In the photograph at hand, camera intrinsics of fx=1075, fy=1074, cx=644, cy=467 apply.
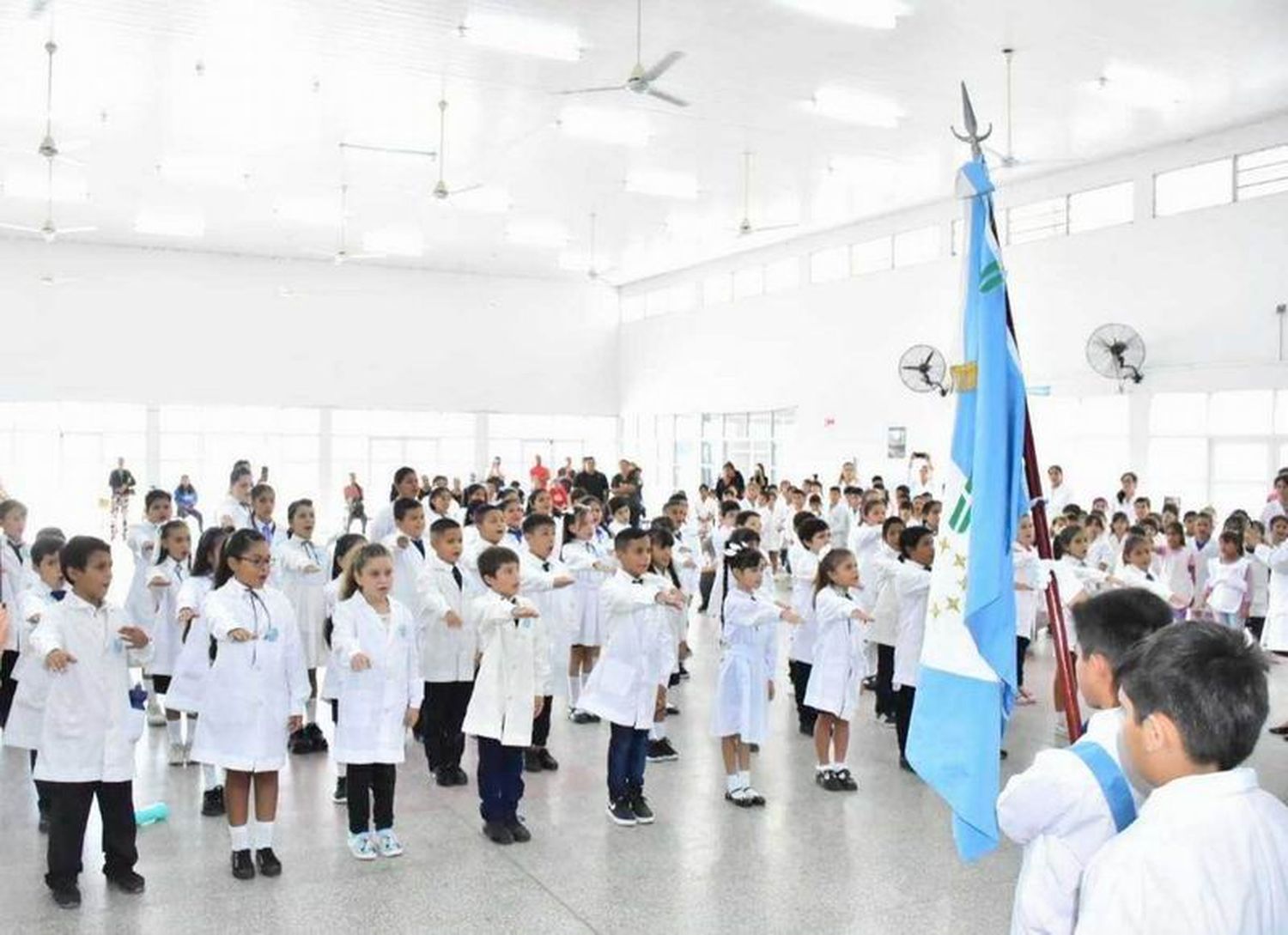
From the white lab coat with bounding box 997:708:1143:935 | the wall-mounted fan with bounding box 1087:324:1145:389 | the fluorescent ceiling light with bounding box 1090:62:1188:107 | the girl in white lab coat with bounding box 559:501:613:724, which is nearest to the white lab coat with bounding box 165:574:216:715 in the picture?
the girl in white lab coat with bounding box 559:501:613:724

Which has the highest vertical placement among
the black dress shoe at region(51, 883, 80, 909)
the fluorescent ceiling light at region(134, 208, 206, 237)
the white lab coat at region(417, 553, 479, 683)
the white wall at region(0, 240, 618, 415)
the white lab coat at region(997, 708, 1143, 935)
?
the fluorescent ceiling light at region(134, 208, 206, 237)

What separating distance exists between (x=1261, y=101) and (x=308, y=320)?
16400 mm

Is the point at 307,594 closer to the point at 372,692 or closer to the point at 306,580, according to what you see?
the point at 306,580

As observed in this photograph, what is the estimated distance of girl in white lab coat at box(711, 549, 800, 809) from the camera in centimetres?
501

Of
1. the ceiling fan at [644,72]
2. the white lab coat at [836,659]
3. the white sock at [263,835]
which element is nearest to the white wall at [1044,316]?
the ceiling fan at [644,72]

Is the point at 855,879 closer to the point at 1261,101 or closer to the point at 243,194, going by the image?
A: the point at 1261,101

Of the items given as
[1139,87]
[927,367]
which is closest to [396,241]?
[927,367]

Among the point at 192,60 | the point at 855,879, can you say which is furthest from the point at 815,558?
the point at 192,60

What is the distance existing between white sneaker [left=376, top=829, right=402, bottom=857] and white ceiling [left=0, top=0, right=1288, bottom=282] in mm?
6739

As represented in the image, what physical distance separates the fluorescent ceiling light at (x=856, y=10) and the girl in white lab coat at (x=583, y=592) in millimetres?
4567

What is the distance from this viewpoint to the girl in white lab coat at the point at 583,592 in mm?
6711

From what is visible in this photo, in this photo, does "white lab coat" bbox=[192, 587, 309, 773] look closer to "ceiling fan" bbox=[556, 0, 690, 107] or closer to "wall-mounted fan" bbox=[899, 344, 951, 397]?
"ceiling fan" bbox=[556, 0, 690, 107]

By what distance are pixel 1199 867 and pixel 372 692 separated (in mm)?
3376

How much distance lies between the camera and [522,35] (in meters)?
9.32
